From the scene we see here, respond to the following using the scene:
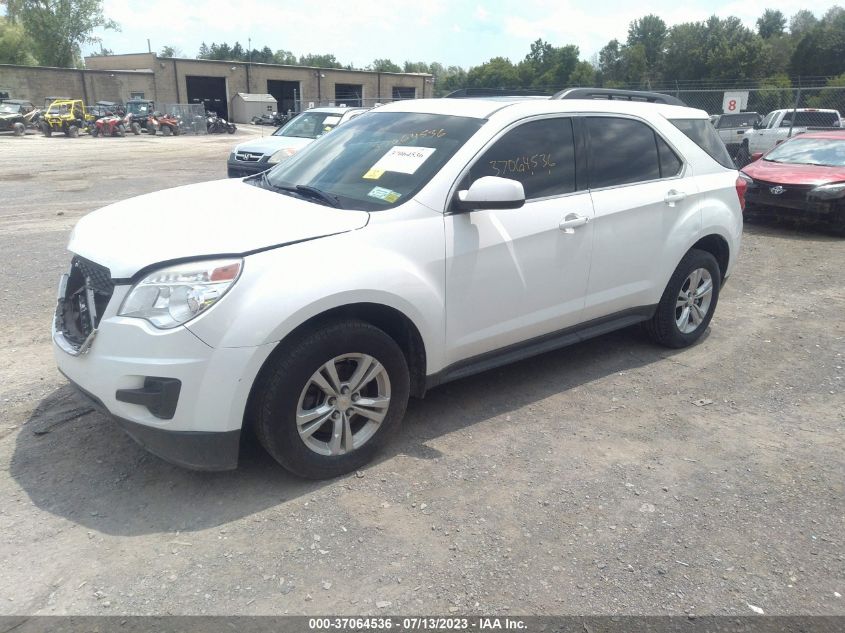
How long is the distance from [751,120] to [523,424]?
78.3 feet

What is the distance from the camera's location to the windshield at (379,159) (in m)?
3.68

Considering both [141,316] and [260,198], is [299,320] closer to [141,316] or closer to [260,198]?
[141,316]

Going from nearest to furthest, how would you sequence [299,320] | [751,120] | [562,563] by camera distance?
[562,563] → [299,320] → [751,120]

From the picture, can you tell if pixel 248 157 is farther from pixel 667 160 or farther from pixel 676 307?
pixel 676 307

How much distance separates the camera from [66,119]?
122ft

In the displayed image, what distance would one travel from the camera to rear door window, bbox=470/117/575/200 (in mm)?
3873

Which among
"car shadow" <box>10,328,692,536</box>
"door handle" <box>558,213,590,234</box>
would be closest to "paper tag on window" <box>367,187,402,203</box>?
"door handle" <box>558,213,590,234</box>

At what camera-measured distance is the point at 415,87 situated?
70.3 m

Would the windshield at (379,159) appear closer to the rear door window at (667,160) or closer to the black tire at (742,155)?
the rear door window at (667,160)

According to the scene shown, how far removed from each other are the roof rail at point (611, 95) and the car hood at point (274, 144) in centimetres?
907

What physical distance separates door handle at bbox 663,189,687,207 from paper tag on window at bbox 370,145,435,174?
1.92 metres

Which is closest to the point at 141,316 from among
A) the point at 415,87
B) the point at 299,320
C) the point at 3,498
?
the point at 299,320

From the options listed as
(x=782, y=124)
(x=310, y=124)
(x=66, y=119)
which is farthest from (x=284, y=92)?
(x=310, y=124)

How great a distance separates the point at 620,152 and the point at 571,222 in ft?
2.70
